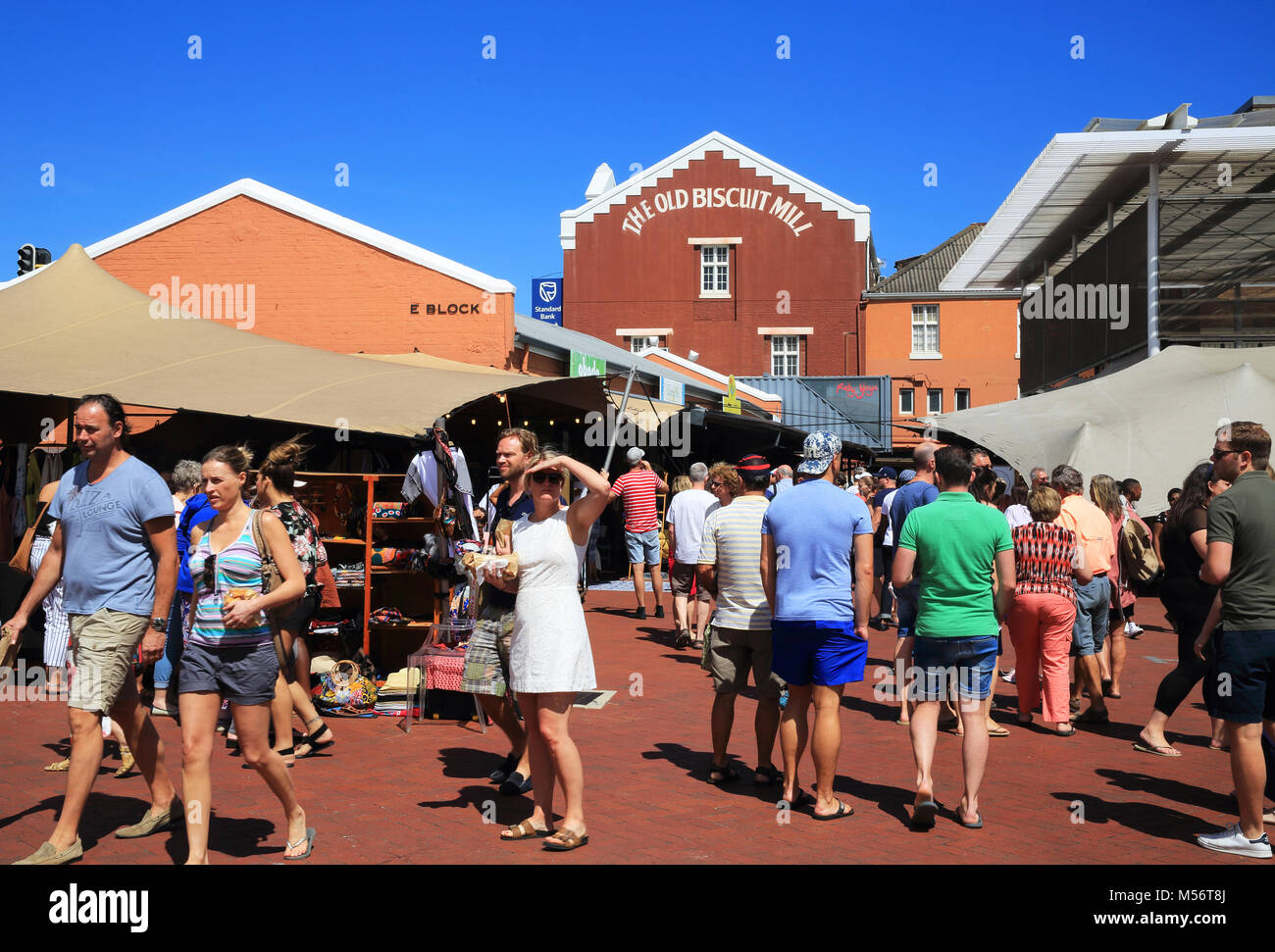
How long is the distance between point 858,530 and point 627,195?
1373 inches

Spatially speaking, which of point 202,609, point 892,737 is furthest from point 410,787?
point 892,737

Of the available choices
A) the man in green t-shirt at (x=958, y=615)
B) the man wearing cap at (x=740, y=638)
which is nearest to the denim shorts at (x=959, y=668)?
the man in green t-shirt at (x=958, y=615)

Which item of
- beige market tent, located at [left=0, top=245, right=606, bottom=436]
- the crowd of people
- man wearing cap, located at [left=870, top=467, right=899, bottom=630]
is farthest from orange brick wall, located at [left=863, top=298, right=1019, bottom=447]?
the crowd of people

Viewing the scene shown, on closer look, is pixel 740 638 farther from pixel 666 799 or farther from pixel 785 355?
pixel 785 355

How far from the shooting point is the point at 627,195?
128 feet

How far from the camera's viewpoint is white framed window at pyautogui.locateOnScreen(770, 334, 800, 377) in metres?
39.0

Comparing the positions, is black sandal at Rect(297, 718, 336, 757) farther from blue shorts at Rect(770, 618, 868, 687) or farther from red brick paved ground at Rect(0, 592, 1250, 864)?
blue shorts at Rect(770, 618, 868, 687)

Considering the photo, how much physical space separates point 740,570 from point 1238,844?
2.70 metres

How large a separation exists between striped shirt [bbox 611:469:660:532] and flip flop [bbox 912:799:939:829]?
309 inches

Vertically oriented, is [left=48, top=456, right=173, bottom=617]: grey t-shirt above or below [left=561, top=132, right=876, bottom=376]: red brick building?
below

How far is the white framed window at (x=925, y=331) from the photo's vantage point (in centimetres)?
3988

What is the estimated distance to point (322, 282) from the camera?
17562 millimetres

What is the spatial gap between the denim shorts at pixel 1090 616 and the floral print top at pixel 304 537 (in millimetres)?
5271
